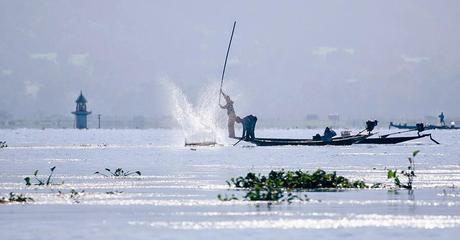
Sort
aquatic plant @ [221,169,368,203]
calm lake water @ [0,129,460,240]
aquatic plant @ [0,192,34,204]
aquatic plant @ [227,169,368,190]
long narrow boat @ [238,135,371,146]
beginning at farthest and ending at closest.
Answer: long narrow boat @ [238,135,371,146] → aquatic plant @ [227,169,368,190] → aquatic plant @ [221,169,368,203] → aquatic plant @ [0,192,34,204] → calm lake water @ [0,129,460,240]

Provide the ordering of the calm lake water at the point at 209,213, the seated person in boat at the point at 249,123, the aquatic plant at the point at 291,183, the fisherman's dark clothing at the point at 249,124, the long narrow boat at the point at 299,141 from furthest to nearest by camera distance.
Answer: the seated person in boat at the point at 249,123 < the fisherman's dark clothing at the point at 249,124 < the long narrow boat at the point at 299,141 < the aquatic plant at the point at 291,183 < the calm lake water at the point at 209,213

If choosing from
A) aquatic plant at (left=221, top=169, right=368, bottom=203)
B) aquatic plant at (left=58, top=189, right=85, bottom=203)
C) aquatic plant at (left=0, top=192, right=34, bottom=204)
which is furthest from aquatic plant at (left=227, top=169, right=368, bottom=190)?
aquatic plant at (left=0, top=192, right=34, bottom=204)

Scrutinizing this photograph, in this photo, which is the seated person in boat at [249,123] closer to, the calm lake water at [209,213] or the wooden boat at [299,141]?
the wooden boat at [299,141]

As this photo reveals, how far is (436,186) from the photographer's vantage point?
67812 millimetres

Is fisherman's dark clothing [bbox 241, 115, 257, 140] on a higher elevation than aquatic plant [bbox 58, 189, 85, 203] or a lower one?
higher

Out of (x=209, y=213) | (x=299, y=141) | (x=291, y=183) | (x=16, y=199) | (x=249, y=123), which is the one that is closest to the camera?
(x=209, y=213)

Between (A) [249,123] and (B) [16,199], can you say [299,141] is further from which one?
(B) [16,199]

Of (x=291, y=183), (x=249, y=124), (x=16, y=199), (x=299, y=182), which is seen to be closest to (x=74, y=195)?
(x=16, y=199)

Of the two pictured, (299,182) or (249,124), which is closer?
(299,182)

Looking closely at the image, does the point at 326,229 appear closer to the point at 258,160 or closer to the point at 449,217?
the point at 449,217

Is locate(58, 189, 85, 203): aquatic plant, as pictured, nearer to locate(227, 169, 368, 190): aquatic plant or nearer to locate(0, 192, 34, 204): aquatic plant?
locate(0, 192, 34, 204): aquatic plant

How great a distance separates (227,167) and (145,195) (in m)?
36.5

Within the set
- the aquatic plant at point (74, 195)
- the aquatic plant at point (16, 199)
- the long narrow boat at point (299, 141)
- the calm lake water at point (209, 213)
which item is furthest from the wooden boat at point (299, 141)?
the aquatic plant at point (16, 199)

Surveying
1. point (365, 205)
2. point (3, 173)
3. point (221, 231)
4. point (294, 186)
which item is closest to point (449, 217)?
point (365, 205)
